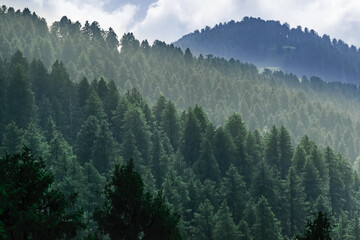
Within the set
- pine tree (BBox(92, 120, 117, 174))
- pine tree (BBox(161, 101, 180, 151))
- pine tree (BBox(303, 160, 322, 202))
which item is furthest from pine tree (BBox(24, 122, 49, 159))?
pine tree (BBox(303, 160, 322, 202))

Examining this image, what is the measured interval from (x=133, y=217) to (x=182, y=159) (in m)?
55.7


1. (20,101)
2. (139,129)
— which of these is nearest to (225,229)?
(139,129)

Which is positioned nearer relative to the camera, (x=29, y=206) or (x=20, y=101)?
(x=29, y=206)

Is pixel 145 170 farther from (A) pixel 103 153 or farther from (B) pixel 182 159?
(B) pixel 182 159

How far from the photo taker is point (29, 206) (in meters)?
13.6

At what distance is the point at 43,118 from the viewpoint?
7775 cm

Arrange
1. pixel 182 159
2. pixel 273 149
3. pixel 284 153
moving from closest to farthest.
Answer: pixel 182 159 → pixel 273 149 → pixel 284 153

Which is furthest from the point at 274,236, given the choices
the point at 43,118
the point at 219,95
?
the point at 219,95

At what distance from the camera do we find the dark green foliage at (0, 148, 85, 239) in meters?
12.8

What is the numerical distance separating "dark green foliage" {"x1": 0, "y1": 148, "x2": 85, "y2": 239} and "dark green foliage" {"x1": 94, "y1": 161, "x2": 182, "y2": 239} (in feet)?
10.8

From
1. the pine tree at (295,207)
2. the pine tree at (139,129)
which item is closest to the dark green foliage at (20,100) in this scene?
the pine tree at (139,129)

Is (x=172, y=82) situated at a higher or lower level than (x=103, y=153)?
higher

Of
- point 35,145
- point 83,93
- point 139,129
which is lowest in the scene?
point 35,145

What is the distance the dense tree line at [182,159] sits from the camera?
170 ft
